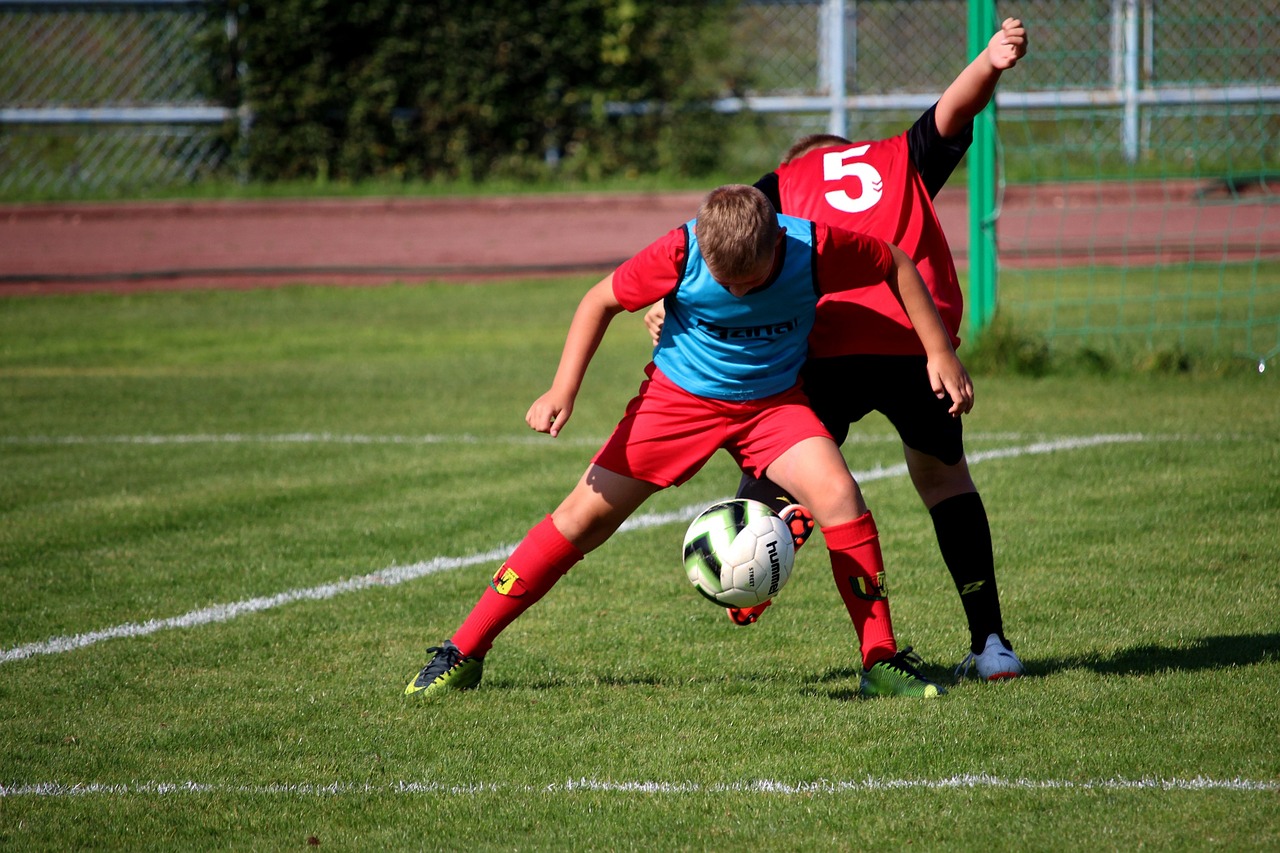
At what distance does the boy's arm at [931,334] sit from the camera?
11.8 ft

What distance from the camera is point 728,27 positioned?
17594 millimetres

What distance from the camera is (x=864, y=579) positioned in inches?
146

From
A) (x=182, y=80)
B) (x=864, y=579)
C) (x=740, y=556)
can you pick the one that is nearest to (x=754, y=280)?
(x=740, y=556)

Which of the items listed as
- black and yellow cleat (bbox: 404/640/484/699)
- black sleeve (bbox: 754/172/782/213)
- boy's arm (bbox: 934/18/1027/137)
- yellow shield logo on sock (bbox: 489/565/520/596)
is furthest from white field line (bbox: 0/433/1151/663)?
boy's arm (bbox: 934/18/1027/137)

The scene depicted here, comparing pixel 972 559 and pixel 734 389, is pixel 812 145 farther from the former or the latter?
pixel 972 559

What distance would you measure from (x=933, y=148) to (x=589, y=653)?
1.86 meters

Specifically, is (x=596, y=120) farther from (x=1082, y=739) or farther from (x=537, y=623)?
(x=1082, y=739)

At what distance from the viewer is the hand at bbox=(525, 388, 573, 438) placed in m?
3.66

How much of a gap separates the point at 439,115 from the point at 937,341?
15.1 metres

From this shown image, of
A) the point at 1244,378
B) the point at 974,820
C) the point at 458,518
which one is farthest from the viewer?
the point at 1244,378

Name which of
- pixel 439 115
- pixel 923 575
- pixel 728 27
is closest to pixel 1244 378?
pixel 923 575

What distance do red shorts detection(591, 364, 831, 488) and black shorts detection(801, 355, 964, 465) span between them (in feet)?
0.94

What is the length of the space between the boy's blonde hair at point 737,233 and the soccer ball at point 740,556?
2.34 ft

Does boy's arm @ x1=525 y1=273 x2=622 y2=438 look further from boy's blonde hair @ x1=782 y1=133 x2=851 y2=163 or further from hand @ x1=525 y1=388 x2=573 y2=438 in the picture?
boy's blonde hair @ x1=782 y1=133 x2=851 y2=163
